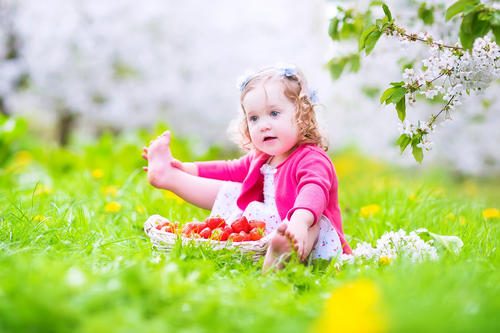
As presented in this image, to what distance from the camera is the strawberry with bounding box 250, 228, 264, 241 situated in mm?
1941

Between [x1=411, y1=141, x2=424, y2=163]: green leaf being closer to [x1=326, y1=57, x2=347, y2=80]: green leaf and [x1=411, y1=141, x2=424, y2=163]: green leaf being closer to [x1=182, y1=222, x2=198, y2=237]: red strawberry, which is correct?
[x1=326, y1=57, x2=347, y2=80]: green leaf

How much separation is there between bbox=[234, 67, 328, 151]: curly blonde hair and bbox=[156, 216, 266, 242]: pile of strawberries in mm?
470

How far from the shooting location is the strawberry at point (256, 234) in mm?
1941

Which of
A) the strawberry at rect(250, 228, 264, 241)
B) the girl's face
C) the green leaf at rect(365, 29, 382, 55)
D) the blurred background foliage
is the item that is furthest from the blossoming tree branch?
the blurred background foliage

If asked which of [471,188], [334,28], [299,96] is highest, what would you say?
[334,28]

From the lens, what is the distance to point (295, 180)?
210cm

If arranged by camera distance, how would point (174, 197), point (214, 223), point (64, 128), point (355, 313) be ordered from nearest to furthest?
point (355, 313) < point (214, 223) < point (174, 197) < point (64, 128)

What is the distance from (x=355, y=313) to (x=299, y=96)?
136 cm

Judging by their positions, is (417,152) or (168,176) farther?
(168,176)

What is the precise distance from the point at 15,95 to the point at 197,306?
6832 millimetres

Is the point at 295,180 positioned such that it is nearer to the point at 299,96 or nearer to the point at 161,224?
the point at 299,96

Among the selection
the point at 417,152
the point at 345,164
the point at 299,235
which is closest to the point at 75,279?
the point at 299,235

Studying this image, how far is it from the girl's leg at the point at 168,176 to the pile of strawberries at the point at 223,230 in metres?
0.25

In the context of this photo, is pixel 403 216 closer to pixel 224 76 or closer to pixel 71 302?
pixel 71 302
